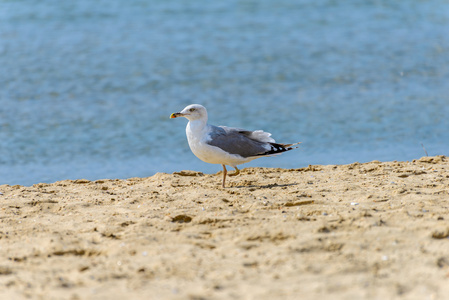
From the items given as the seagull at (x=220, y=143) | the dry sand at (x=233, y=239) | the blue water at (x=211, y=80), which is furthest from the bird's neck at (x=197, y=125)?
the blue water at (x=211, y=80)

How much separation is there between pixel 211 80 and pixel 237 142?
6895 mm

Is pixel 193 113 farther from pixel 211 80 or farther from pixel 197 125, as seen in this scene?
pixel 211 80

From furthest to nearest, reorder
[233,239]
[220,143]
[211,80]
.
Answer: [211,80], [220,143], [233,239]

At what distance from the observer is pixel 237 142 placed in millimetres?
7027

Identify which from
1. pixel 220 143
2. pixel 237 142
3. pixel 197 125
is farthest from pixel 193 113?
pixel 237 142

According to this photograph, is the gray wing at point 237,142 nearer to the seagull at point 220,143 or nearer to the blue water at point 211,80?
the seagull at point 220,143

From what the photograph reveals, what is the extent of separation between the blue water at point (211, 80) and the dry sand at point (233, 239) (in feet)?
8.58

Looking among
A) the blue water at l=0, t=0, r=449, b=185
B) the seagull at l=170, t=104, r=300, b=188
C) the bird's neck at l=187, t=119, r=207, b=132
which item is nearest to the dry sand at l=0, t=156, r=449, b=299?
the seagull at l=170, t=104, r=300, b=188

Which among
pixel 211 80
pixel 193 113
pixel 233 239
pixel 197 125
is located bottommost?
pixel 233 239

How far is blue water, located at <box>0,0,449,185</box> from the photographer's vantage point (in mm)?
9836

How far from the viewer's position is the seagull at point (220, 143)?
6.91m

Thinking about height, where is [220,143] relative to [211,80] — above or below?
below

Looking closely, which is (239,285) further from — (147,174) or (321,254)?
(147,174)

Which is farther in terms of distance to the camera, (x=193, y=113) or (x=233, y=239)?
(x=193, y=113)
